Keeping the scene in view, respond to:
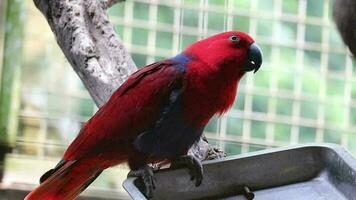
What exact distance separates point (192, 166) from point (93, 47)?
276 millimetres

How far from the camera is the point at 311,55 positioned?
157 cm

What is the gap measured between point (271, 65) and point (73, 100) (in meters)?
0.43

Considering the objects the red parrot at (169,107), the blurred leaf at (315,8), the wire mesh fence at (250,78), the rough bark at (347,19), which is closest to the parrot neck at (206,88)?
the red parrot at (169,107)

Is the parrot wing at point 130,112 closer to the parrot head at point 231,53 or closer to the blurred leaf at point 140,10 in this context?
the parrot head at point 231,53

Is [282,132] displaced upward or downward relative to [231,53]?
downward

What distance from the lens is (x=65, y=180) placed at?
1.09 metres

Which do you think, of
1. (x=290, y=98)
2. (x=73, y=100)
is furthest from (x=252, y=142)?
(x=73, y=100)

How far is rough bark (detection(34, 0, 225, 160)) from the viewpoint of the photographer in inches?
45.6

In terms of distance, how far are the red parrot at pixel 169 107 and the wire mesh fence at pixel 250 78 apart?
0.28m

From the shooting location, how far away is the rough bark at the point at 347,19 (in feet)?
3.34

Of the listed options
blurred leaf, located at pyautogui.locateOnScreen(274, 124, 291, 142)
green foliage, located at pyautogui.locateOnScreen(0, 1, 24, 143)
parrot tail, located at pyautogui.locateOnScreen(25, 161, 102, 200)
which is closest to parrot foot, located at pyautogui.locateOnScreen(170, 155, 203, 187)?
parrot tail, located at pyautogui.locateOnScreen(25, 161, 102, 200)

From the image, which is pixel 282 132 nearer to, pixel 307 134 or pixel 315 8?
pixel 307 134

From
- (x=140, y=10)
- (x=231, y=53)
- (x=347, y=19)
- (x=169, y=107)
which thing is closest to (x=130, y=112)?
(x=169, y=107)

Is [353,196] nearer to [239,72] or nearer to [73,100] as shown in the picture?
[239,72]
